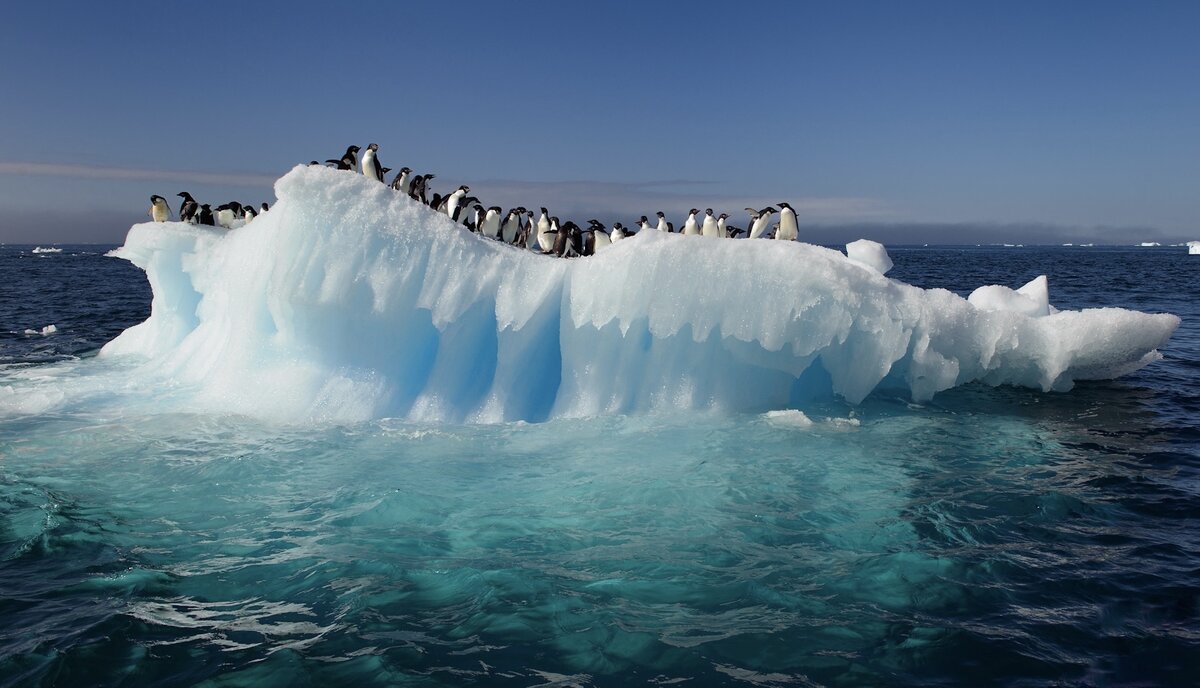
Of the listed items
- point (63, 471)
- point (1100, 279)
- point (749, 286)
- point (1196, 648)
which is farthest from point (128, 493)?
point (1100, 279)

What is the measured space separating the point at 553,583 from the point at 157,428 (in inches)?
258

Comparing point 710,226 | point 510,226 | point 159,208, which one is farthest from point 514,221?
point 159,208

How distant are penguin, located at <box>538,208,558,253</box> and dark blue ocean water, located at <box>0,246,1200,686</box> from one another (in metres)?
8.45

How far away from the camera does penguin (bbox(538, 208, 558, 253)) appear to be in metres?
17.7

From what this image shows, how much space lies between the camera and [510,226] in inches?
662

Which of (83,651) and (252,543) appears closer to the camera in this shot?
(83,651)

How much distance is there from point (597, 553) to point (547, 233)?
1240 centimetres

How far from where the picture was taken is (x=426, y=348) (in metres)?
10.2

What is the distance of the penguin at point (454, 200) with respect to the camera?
16500mm

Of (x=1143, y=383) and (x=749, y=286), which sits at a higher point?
(x=749, y=286)

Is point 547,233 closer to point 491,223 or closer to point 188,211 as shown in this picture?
point 491,223

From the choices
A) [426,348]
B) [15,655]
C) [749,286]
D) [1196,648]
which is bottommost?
[15,655]

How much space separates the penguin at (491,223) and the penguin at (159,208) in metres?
9.20

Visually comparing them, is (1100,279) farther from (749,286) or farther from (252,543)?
(252,543)
